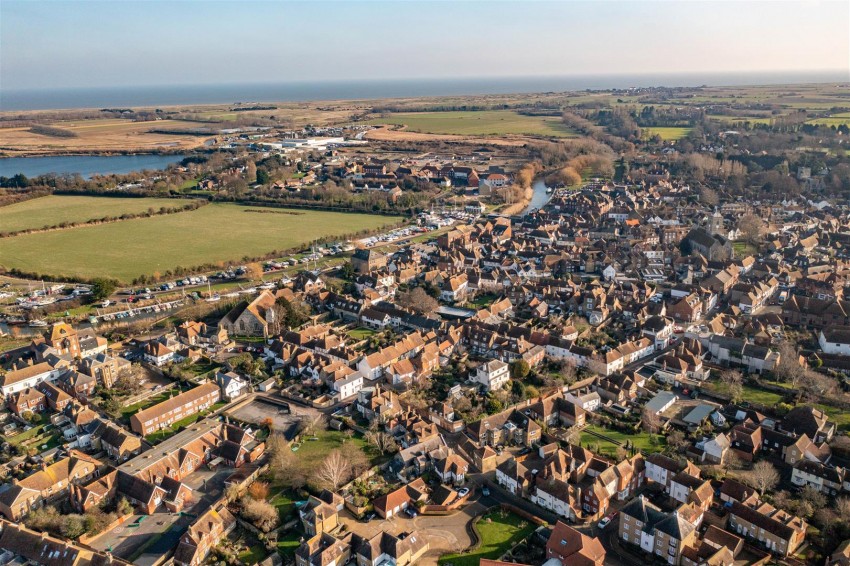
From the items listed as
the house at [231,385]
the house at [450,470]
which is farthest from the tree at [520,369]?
the house at [231,385]

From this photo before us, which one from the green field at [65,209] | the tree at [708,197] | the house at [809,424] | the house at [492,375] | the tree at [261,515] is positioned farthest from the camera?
the tree at [708,197]

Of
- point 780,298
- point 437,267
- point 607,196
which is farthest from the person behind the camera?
point 607,196

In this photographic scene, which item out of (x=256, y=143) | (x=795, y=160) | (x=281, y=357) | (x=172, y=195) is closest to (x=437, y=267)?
(x=281, y=357)

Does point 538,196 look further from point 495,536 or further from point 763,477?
point 495,536

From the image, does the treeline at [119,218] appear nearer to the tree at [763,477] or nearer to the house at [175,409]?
the house at [175,409]

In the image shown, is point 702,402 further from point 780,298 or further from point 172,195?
point 172,195

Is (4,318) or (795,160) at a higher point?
(795,160)
